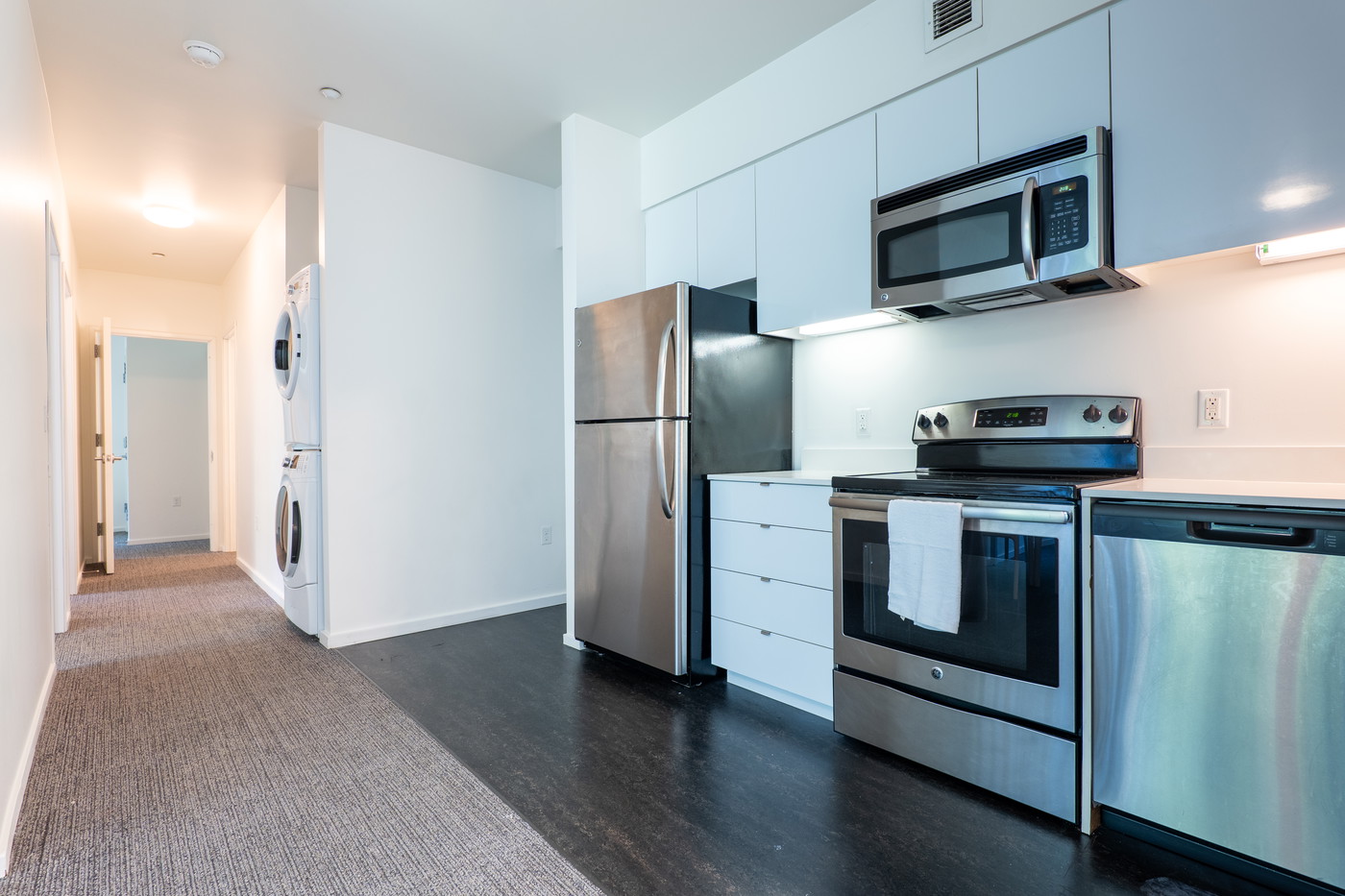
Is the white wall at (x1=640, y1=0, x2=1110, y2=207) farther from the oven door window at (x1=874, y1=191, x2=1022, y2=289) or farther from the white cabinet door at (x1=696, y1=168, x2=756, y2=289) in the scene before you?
the oven door window at (x1=874, y1=191, x2=1022, y2=289)

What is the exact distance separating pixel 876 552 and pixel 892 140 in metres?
1.44

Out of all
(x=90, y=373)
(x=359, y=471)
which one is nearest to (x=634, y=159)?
(x=359, y=471)

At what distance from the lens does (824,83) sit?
2656 millimetres

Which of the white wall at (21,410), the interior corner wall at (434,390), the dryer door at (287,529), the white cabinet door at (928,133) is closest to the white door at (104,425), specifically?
the dryer door at (287,529)

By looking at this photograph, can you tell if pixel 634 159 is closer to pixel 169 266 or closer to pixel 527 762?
pixel 527 762

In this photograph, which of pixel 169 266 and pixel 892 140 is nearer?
pixel 892 140

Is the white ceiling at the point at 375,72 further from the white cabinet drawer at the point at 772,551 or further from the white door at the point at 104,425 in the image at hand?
the white cabinet drawer at the point at 772,551

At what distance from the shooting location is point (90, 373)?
6023mm

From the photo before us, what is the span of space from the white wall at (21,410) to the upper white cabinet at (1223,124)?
9.96 ft

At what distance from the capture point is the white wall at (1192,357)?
178 centimetres

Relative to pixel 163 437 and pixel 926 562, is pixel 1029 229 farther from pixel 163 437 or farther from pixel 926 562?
pixel 163 437

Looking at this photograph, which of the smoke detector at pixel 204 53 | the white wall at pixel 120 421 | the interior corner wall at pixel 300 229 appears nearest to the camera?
the smoke detector at pixel 204 53

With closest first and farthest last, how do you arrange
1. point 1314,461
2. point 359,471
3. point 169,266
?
point 1314,461
point 359,471
point 169,266

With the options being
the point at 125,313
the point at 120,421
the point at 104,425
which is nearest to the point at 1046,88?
the point at 104,425
